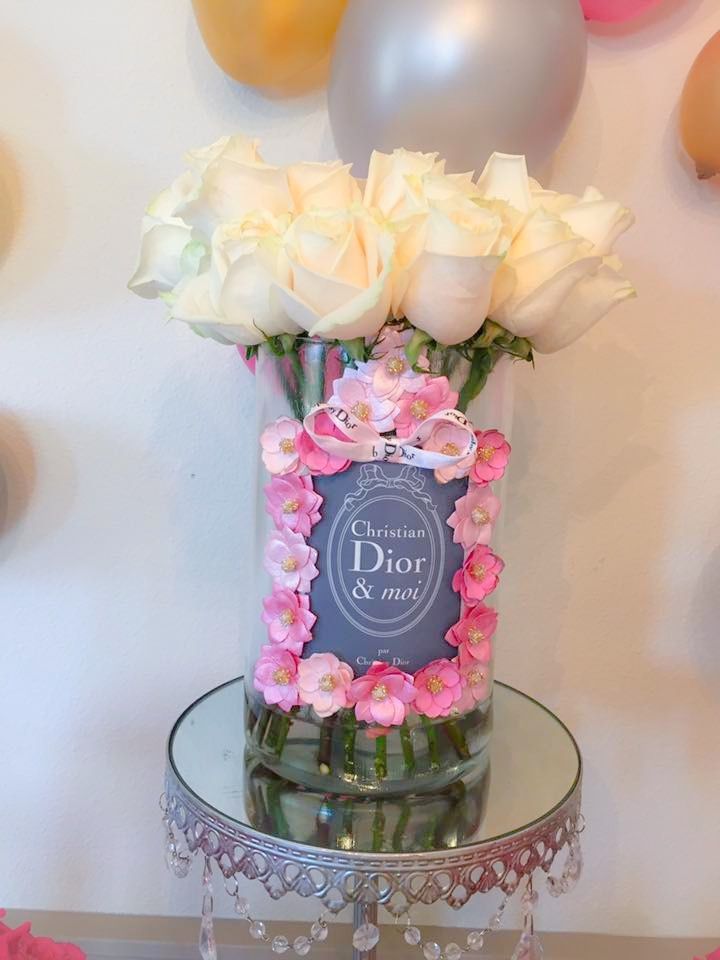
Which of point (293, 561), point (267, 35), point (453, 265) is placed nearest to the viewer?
point (453, 265)

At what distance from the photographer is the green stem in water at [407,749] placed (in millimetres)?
688

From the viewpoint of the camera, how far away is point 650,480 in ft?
3.26

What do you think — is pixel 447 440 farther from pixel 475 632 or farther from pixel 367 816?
pixel 367 816

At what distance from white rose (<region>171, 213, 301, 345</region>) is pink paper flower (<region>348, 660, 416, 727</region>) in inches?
11.0

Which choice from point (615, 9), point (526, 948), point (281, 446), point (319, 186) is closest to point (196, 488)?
point (281, 446)

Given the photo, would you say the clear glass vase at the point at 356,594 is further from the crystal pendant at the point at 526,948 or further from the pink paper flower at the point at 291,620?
the crystal pendant at the point at 526,948

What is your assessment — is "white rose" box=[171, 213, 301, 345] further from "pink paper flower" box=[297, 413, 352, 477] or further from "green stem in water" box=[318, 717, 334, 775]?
"green stem in water" box=[318, 717, 334, 775]

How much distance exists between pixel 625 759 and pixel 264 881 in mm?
599

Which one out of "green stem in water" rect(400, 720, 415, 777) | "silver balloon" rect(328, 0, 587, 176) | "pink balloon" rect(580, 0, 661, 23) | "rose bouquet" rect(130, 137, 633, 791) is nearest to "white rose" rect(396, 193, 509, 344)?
"rose bouquet" rect(130, 137, 633, 791)

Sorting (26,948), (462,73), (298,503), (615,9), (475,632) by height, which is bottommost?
(26,948)

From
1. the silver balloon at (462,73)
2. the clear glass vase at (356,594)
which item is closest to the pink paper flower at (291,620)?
the clear glass vase at (356,594)

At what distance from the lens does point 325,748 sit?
70 centimetres

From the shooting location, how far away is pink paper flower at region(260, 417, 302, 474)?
0.66 meters

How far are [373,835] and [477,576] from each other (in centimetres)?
22
